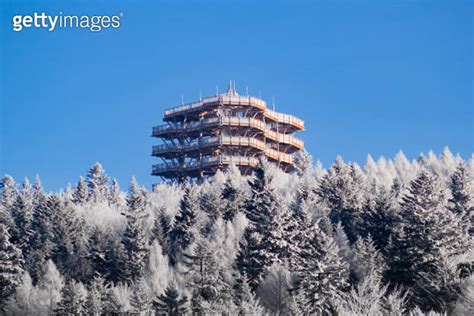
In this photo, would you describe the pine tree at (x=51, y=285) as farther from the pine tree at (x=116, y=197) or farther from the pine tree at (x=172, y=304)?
the pine tree at (x=116, y=197)

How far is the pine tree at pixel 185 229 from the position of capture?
77.9 meters

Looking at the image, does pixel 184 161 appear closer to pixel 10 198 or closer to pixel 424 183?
pixel 10 198

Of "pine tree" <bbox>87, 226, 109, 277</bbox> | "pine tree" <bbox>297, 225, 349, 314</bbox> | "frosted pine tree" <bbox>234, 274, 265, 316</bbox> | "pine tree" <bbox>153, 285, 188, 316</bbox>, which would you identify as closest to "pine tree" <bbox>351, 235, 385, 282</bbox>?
"pine tree" <bbox>297, 225, 349, 314</bbox>

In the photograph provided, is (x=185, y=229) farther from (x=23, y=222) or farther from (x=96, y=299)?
(x=23, y=222)

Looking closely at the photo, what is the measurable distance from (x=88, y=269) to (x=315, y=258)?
1030 inches

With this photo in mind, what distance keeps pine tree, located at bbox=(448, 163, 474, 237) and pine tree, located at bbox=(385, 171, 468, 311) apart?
784 cm

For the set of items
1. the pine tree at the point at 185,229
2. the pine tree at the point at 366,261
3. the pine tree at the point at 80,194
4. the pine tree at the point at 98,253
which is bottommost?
the pine tree at the point at 366,261

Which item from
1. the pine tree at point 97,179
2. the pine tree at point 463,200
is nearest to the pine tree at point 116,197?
the pine tree at point 97,179

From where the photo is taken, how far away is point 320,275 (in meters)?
58.2

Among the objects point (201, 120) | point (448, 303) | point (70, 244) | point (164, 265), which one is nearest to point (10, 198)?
point (201, 120)

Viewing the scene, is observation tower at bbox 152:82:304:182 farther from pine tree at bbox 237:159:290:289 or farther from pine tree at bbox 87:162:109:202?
pine tree at bbox 237:159:290:289

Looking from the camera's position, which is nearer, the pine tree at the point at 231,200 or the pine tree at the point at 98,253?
the pine tree at the point at 98,253

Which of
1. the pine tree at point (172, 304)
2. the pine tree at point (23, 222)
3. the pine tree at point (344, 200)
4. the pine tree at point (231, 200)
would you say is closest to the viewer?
the pine tree at point (172, 304)

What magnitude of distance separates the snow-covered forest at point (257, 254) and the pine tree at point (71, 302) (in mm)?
107
